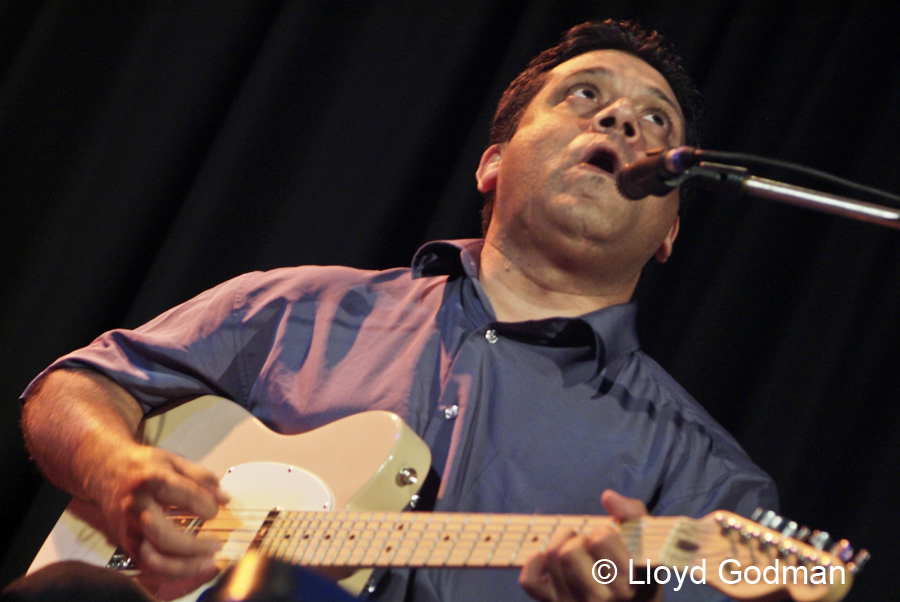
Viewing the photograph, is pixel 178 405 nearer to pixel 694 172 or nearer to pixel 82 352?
pixel 82 352

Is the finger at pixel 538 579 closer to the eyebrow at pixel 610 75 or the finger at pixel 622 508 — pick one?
the finger at pixel 622 508

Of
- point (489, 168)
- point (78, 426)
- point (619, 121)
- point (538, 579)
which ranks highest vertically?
point (619, 121)

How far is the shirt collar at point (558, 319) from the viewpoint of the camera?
5.85 feet

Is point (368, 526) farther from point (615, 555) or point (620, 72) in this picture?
point (620, 72)

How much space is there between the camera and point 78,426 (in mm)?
1609

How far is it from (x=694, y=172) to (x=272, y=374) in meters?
1.03

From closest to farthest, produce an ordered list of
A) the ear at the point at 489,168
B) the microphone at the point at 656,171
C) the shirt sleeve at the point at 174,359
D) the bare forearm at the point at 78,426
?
the microphone at the point at 656,171, the bare forearm at the point at 78,426, the shirt sleeve at the point at 174,359, the ear at the point at 489,168

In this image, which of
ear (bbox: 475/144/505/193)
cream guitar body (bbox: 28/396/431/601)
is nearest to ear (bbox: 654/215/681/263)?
ear (bbox: 475/144/505/193)

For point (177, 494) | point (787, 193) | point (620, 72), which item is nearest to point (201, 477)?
point (177, 494)

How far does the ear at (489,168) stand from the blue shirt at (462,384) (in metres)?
0.37

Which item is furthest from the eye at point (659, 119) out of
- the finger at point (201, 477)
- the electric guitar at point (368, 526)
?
the finger at point (201, 477)

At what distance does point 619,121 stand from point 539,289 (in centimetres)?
48

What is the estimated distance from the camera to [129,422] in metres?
1.70

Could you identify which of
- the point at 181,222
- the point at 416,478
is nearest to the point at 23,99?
the point at 181,222
